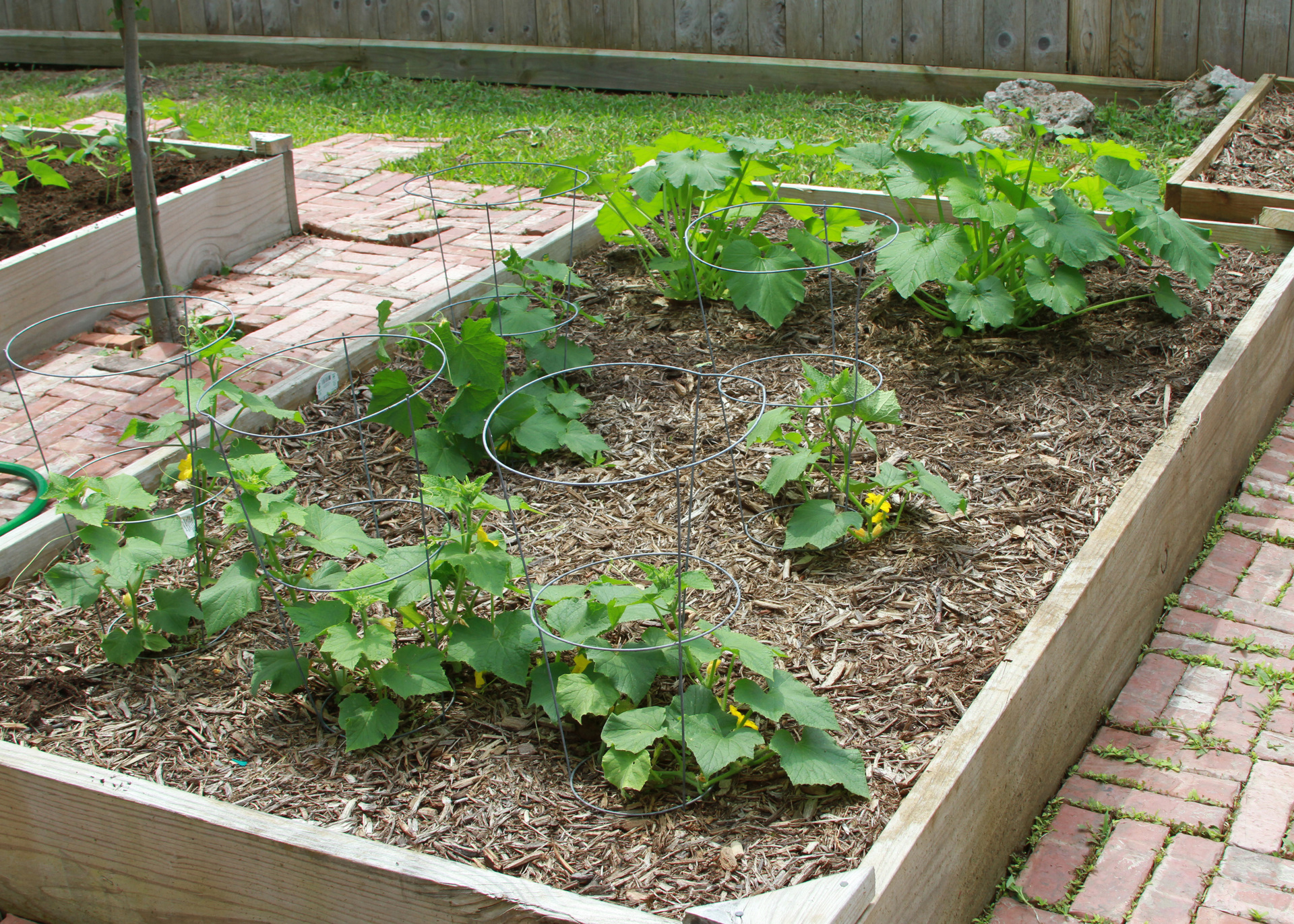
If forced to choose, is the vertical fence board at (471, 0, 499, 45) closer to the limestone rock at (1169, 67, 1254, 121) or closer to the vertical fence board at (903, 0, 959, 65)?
the vertical fence board at (903, 0, 959, 65)

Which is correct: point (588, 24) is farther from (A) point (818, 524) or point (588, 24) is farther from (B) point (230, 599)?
(B) point (230, 599)

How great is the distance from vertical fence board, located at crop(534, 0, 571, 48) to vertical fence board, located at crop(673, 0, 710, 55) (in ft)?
1.19

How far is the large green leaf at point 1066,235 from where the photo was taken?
138 inches

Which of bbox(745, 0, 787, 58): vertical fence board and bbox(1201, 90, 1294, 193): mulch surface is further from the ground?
bbox(745, 0, 787, 58): vertical fence board

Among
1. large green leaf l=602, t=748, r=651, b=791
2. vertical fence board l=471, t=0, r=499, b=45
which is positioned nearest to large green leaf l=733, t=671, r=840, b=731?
large green leaf l=602, t=748, r=651, b=791

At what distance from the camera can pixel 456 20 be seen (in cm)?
832

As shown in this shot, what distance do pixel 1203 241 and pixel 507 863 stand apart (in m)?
2.99

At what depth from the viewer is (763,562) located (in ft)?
9.39

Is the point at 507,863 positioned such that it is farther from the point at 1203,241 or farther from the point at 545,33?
the point at 545,33

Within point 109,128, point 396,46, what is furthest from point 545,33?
point 109,128

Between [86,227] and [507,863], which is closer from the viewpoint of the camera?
[507,863]

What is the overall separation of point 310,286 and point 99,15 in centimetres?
606

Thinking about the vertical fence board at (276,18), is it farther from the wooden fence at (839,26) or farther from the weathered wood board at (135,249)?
the weathered wood board at (135,249)

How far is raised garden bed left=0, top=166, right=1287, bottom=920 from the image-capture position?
200 centimetres
